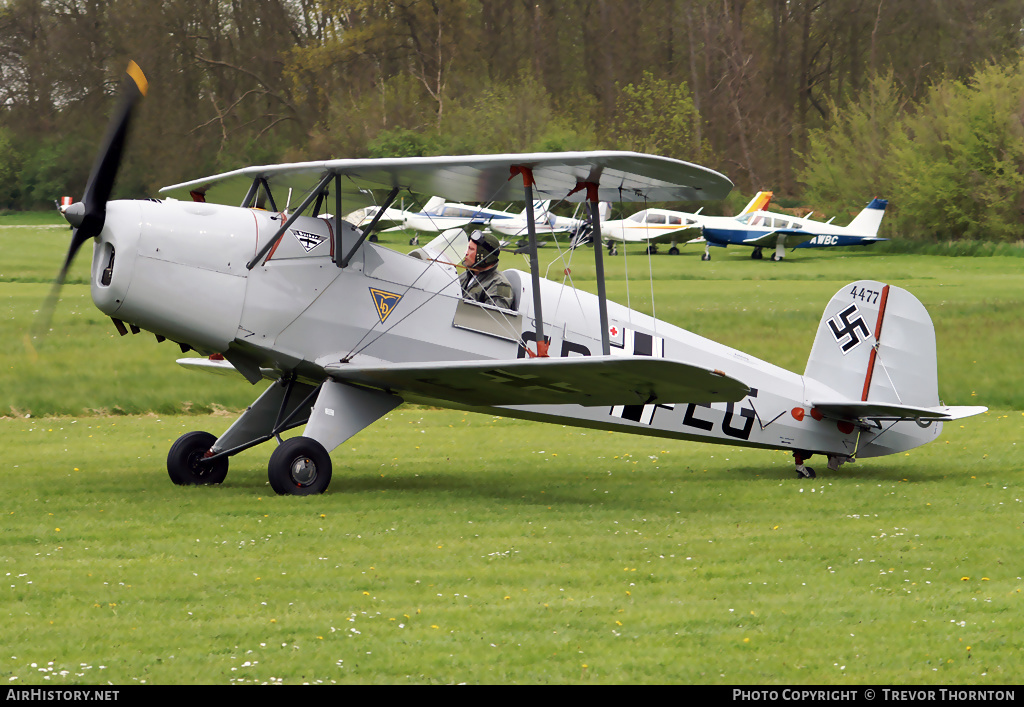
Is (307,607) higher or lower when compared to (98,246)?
lower

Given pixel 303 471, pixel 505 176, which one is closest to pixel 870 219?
pixel 505 176

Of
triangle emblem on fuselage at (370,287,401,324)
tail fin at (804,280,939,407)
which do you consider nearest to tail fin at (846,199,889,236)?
tail fin at (804,280,939,407)

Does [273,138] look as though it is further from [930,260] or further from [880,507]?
[880,507]

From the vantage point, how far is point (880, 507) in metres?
9.56

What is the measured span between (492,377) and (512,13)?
5258 cm

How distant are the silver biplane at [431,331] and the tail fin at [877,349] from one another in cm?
2

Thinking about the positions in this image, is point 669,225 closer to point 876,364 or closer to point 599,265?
point 876,364

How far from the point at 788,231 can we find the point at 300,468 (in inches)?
1643

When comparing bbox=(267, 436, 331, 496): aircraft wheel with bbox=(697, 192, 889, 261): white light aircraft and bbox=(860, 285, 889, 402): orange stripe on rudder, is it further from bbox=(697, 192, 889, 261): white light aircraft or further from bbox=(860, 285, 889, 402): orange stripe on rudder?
bbox=(697, 192, 889, 261): white light aircraft

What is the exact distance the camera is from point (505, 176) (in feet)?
32.1

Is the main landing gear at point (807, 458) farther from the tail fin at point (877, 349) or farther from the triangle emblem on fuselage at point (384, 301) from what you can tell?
the triangle emblem on fuselage at point (384, 301)

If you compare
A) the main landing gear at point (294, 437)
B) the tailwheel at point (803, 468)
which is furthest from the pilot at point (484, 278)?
the tailwheel at point (803, 468)
